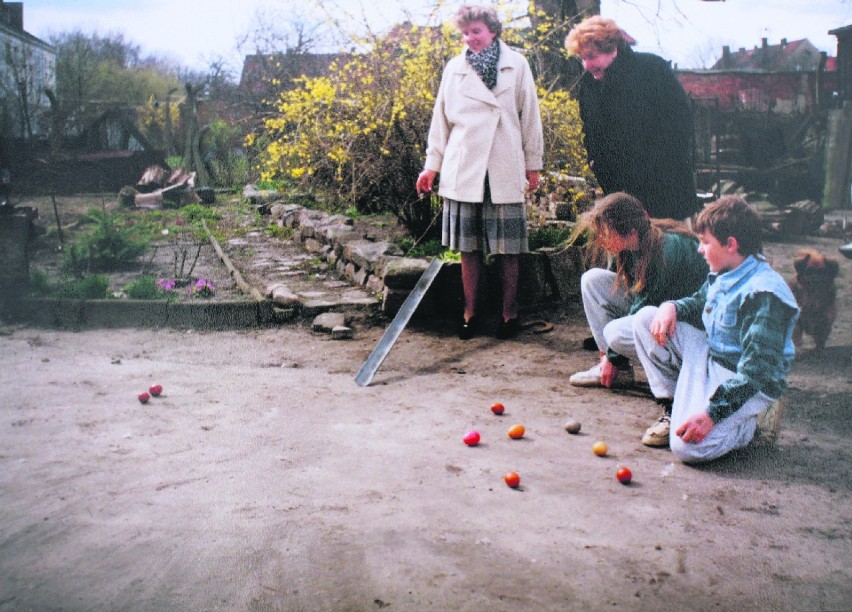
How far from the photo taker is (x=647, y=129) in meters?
4.16

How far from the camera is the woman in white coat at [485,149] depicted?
15.6 feet

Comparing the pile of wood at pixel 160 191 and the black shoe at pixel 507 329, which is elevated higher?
the pile of wood at pixel 160 191

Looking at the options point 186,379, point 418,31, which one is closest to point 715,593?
point 186,379

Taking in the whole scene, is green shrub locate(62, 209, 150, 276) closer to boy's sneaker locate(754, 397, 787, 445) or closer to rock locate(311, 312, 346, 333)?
rock locate(311, 312, 346, 333)

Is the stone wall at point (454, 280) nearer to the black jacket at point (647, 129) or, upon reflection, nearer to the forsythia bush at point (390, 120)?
the forsythia bush at point (390, 120)

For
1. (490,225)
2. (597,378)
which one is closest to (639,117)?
(490,225)

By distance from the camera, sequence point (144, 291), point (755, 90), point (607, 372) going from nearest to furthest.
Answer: point (607, 372) < point (144, 291) < point (755, 90)

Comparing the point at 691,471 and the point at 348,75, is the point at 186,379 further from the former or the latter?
the point at 348,75

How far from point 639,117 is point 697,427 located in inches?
73.9

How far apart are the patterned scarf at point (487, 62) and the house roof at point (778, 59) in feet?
7.00

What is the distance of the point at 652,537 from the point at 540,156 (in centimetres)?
292

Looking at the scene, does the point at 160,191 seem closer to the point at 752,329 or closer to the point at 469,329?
the point at 469,329

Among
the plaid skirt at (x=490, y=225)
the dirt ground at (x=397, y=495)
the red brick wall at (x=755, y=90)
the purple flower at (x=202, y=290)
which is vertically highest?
the red brick wall at (x=755, y=90)

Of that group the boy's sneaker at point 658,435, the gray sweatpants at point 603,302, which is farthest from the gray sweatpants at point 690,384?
the gray sweatpants at point 603,302
